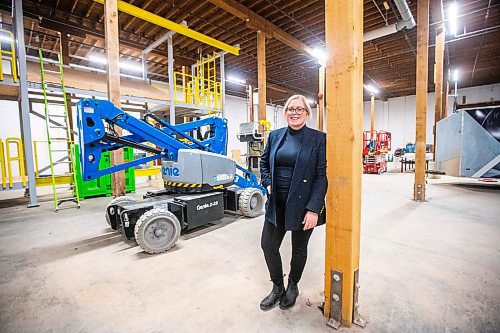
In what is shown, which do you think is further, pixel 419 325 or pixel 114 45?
pixel 114 45

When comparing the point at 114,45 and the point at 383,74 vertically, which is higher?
the point at 383,74

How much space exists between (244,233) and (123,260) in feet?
5.97

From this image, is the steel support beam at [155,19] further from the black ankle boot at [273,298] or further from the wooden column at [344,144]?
the black ankle boot at [273,298]

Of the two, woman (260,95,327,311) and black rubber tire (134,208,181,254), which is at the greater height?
woman (260,95,327,311)

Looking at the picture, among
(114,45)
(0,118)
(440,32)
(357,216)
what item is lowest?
(357,216)

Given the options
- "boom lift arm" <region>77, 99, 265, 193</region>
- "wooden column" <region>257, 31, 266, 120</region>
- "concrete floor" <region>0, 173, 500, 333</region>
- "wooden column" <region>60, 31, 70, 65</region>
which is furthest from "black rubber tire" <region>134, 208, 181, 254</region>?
"wooden column" <region>60, 31, 70, 65</region>

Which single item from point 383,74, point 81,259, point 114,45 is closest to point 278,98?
point 383,74

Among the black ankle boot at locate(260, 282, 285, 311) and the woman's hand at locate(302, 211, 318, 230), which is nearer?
the woman's hand at locate(302, 211, 318, 230)

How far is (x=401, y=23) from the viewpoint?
8.41 meters

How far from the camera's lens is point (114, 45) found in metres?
5.61

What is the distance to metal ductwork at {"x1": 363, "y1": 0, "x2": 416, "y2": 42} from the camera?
23.6ft

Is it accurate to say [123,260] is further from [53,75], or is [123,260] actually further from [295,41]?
[295,41]

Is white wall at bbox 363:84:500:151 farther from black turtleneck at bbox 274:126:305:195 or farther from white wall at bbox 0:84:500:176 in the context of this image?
black turtleneck at bbox 274:126:305:195

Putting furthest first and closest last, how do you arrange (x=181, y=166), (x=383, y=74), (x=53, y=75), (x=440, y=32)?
(x=383, y=74)
(x=440, y=32)
(x=53, y=75)
(x=181, y=166)
